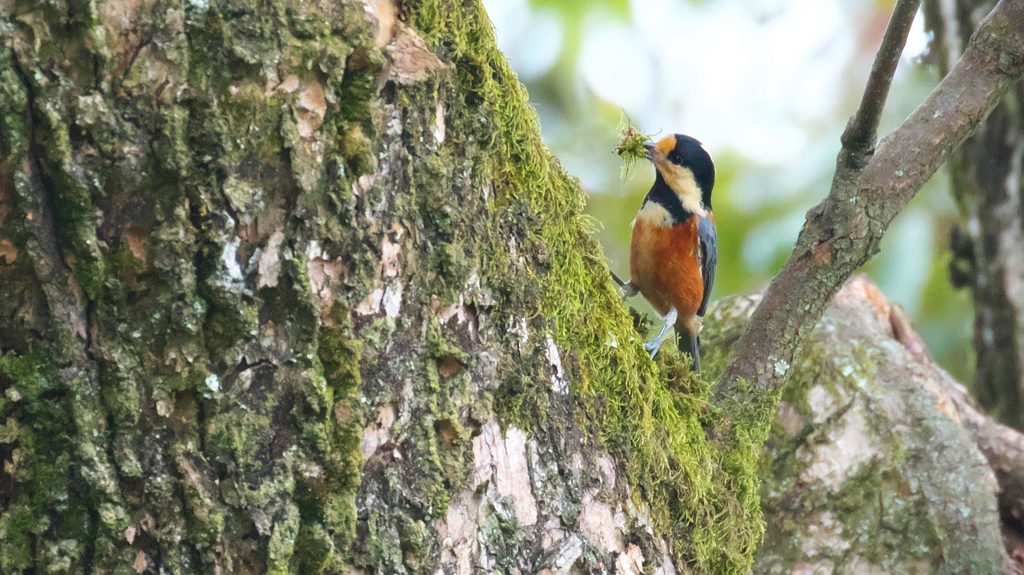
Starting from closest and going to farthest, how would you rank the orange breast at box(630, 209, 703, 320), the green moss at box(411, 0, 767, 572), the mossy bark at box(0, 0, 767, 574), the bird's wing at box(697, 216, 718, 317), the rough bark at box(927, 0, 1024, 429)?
the mossy bark at box(0, 0, 767, 574)
the green moss at box(411, 0, 767, 572)
the orange breast at box(630, 209, 703, 320)
the bird's wing at box(697, 216, 718, 317)
the rough bark at box(927, 0, 1024, 429)

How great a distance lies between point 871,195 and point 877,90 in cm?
33

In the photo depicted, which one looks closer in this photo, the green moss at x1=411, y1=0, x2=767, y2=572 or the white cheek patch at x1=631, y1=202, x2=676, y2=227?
the green moss at x1=411, y1=0, x2=767, y2=572

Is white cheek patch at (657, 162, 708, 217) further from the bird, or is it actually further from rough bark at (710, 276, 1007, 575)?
rough bark at (710, 276, 1007, 575)

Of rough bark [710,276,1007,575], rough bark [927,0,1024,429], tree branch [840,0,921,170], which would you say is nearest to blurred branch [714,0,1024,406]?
tree branch [840,0,921,170]

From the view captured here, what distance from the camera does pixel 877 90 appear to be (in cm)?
192

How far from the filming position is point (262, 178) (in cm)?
113

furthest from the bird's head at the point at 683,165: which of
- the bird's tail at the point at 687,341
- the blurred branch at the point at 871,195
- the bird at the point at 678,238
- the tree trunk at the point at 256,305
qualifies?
the tree trunk at the point at 256,305

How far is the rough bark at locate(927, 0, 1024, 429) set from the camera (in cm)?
443

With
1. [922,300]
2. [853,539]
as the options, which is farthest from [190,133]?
[922,300]

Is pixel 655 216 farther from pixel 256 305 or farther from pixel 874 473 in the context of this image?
pixel 256 305

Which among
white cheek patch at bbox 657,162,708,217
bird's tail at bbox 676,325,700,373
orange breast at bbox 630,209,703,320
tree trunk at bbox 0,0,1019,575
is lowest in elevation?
tree trunk at bbox 0,0,1019,575

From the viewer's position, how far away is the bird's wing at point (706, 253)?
3678 millimetres

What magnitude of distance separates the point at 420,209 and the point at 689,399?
1064 millimetres

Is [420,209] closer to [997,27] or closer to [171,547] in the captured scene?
[171,547]
